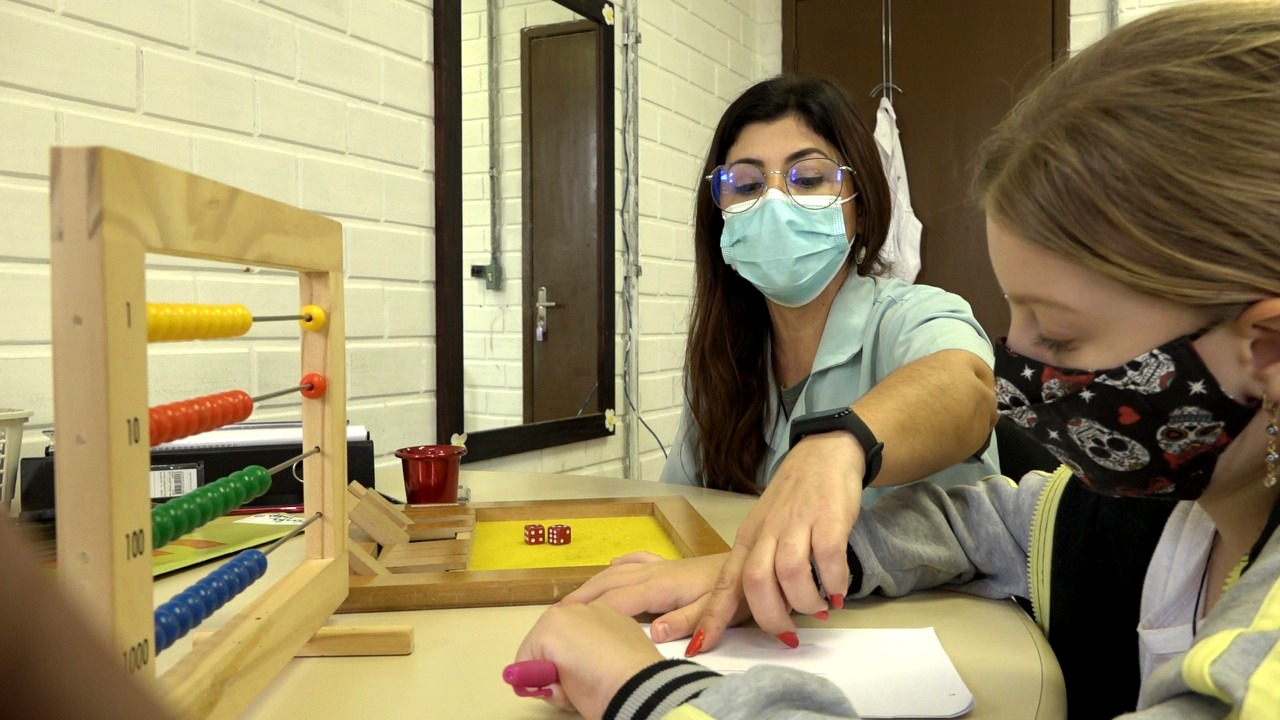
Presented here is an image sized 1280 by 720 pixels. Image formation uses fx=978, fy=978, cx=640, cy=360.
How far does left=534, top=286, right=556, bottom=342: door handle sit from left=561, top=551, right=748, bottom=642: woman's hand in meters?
1.57

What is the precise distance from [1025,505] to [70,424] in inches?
33.8

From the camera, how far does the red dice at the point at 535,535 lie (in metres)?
1.14

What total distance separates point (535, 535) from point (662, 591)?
318mm

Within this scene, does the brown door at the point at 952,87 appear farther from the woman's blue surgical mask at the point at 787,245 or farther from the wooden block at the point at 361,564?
the wooden block at the point at 361,564

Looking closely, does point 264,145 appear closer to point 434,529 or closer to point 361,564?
point 434,529

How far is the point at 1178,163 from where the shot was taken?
0.61 metres

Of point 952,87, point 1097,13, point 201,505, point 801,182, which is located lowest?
point 201,505

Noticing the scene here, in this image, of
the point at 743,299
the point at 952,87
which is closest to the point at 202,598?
the point at 743,299

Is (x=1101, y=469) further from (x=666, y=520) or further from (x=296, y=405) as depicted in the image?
(x=296, y=405)

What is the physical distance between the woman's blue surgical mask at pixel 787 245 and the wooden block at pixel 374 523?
2.53ft

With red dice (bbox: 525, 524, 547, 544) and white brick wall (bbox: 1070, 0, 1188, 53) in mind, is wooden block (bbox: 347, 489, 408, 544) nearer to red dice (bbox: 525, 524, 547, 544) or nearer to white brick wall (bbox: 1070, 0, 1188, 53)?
red dice (bbox: 525, 524, 547, 544)

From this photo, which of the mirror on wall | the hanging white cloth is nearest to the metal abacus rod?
the mirror on wall

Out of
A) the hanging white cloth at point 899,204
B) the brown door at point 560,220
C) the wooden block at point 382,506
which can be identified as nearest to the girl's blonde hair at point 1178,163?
the wooden block at point 382,506

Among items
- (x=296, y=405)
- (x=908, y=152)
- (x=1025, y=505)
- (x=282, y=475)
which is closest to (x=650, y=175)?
(x=908, y=152)
